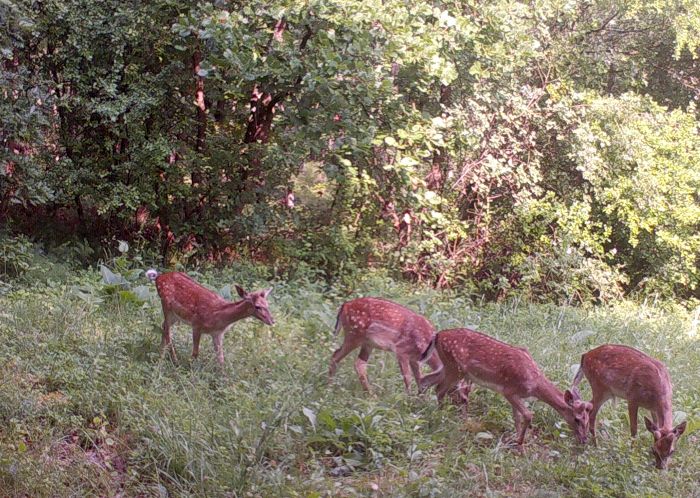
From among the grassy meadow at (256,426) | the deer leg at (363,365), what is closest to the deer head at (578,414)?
the grassy meadow at (256,426)

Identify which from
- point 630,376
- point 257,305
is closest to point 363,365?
point 257,305

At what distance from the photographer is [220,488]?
508cm

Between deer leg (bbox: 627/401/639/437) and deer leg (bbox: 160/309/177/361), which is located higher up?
deer leg (bbox: 627/401/639/437)

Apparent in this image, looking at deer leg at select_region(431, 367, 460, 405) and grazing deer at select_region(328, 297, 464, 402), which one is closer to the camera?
deer leg at select_region(431, 367, 460, 405)

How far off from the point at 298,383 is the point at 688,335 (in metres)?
5.98

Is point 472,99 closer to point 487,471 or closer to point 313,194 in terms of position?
point 313,194

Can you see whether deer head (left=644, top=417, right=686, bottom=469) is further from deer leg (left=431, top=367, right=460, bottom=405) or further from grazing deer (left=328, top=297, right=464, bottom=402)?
grazing deer (left=328, top=297, right=464, bottom=402)

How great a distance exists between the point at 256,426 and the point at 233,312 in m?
1.62

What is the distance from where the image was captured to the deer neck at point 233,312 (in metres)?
7.23

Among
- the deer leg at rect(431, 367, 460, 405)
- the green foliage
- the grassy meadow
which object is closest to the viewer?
the grassy meadow

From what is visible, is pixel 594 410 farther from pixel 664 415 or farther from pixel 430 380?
pixel 430 380

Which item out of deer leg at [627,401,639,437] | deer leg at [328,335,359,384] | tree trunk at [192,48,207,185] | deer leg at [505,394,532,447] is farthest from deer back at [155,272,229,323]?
tree trunk at [192,48,207,185]

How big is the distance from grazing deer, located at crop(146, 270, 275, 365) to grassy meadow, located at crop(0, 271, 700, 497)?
19 centimetres

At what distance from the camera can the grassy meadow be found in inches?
209
